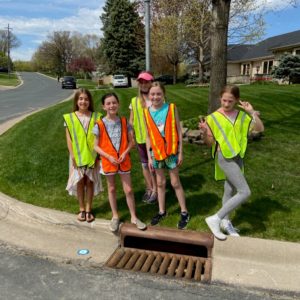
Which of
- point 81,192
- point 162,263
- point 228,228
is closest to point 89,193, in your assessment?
point 81,192

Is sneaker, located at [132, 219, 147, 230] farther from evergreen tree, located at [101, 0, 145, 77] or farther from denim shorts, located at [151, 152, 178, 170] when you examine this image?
evergreen tree, located at [101, 0, 145, 77]

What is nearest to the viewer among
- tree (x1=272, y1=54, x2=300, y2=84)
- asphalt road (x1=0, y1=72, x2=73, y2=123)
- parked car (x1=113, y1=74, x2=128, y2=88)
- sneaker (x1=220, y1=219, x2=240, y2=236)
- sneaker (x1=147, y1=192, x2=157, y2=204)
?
sneaker (x1=220, y1=219, x2=240, y2=236)

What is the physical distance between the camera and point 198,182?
5.45m

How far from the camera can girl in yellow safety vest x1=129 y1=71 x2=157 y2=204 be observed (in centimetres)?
442

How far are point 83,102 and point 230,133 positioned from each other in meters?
1.65

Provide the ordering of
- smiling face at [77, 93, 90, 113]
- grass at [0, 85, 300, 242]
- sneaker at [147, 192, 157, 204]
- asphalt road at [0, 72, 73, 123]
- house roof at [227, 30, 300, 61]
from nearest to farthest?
smiling face at [77, 93, 90, 113], grass at [0, 85, 300, 242], sneaker at [147, 192, 157, 204], asphalt road at [0, 72, 73, 123], house roof at [227, 30, 300, 61]

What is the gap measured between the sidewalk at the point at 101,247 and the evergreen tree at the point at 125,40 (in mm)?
42848

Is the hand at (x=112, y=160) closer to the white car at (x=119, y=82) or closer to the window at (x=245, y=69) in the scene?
the white car at (x=119, y=82)

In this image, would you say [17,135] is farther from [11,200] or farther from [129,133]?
[129,133]

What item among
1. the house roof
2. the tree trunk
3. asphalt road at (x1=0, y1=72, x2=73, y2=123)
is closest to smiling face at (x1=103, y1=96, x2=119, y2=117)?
the tree trunk

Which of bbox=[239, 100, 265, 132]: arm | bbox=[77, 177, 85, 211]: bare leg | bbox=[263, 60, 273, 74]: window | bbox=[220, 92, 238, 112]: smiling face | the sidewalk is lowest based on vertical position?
bbox=[263, 60, 273, 74]: window

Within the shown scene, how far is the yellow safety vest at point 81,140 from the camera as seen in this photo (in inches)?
165

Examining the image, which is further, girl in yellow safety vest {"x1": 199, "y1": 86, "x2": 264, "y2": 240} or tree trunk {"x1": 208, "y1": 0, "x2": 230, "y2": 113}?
tree trunk {"x1": 208, "y1": 0, "x2": 230, "y2": 113}

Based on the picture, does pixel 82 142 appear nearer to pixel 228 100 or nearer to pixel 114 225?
pixel 114 225
